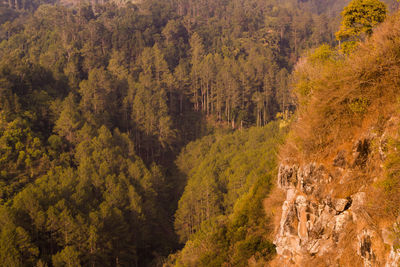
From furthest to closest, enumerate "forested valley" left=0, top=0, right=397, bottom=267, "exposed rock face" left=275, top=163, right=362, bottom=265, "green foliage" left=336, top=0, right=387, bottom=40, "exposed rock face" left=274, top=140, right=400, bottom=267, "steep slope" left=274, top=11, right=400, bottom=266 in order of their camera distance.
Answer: "forested valley" left=0, top=0, right=397, bottom=267 < "green foliage" left=336, top=0, right=387, bottom=40 < "exposed rock face" left=275, top=163, right=362, bottom=265 < "exposed rock face" left=274, top=140, right=400, bottom=267 < "steep slope" left=274, top=11, right=400, bottom=266

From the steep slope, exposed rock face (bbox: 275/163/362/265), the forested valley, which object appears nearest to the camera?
the steep slope

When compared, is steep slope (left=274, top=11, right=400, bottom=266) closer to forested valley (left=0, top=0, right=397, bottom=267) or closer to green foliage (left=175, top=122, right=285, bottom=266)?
forested valley (left=0, top=0, right=397, bottom=267)

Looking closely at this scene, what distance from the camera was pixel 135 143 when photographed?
5638cm

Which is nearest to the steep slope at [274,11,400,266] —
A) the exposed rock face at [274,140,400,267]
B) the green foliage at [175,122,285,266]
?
the exposed rock face at [274,140,400,267]

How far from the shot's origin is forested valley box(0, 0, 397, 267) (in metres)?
27.3

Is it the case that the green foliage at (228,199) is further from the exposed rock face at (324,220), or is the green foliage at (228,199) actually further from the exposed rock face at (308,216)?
the exposed rock face at (324,220)

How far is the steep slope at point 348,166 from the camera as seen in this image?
34.7 feet

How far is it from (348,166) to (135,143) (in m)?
46.5

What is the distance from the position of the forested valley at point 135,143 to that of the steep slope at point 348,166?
16.9 ft

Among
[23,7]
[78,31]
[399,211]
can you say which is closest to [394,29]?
[399,211]

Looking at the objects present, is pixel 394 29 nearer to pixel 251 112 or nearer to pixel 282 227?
pixel 282 227

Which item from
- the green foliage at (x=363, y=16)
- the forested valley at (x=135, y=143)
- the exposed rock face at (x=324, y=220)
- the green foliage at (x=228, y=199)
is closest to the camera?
the exposed rock face at (x=324, y=220)

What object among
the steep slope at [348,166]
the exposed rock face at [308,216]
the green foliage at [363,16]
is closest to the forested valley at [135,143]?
the exposed rock face at [308,216]

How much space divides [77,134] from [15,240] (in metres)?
20.5
